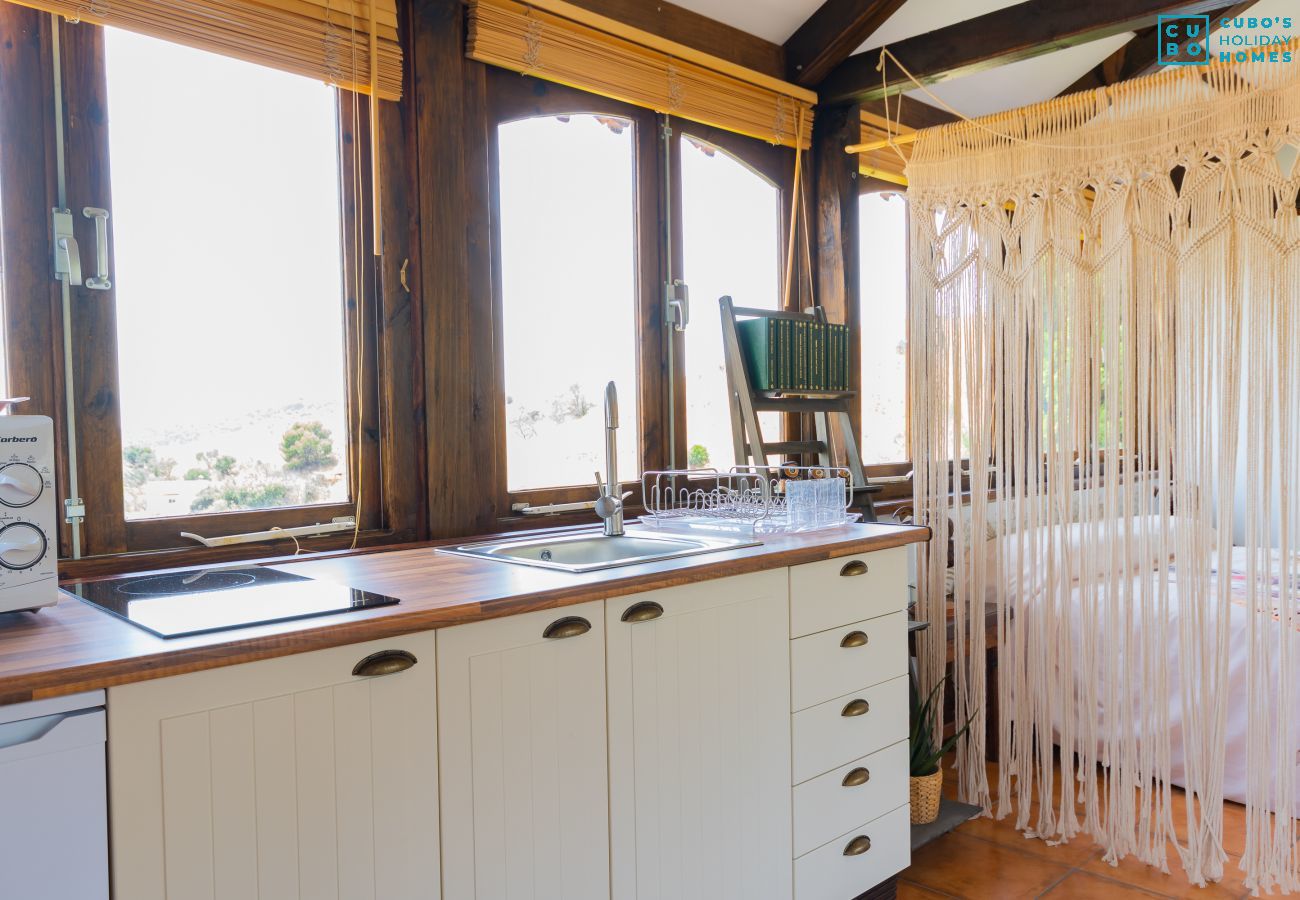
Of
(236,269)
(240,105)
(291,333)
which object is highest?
(240,105)

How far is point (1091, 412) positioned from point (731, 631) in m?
1.27

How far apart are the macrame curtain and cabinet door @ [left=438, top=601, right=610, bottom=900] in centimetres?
147

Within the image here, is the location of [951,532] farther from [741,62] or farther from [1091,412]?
[741,62]

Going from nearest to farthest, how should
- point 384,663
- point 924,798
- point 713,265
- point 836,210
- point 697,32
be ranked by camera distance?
point 384,663 → point 924,798 → point 697,32 → point 713,265 → point 836,210

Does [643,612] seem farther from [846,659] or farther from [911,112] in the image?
[911,112]

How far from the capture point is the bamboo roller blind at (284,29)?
1779mm

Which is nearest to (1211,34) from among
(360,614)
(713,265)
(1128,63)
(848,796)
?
(1128,63)

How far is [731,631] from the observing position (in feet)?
6.18

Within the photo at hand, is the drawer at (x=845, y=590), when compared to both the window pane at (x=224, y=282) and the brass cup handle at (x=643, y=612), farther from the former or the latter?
the window pane at (x=224, y=282)

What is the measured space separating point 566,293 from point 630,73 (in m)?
0.66

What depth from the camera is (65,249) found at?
175cm

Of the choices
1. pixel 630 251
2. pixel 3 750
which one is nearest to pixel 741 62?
pixel 630 251

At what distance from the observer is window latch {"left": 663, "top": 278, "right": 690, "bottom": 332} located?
2850 mm

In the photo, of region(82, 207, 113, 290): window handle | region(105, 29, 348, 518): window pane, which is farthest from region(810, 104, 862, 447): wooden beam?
region(82, 207, 113, 290): window handle
